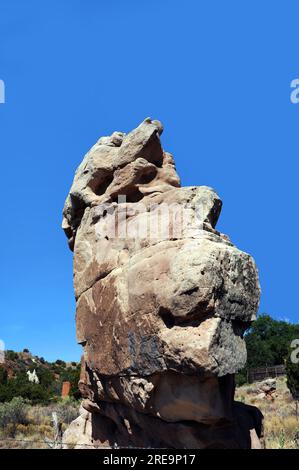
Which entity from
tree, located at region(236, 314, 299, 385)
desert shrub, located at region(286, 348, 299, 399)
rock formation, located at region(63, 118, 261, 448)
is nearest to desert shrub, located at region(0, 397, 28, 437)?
rock formation, located at region(63, 118, 261, 448)

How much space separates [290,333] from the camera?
48.1 m

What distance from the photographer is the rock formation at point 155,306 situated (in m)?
7.48

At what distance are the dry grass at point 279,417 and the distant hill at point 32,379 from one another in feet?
35.2

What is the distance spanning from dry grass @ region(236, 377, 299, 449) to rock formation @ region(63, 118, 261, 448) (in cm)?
236

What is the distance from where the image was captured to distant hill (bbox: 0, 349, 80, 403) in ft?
95.9

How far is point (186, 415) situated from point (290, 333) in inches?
1690

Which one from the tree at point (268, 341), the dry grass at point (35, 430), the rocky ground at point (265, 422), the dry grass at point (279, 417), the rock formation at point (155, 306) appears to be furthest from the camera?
the tree at point (268, 341)

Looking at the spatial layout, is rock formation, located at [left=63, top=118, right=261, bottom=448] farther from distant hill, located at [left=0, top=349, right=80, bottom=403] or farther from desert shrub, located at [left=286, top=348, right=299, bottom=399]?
distant hill, located at [left=0, top=349, right=80, bottom=403]

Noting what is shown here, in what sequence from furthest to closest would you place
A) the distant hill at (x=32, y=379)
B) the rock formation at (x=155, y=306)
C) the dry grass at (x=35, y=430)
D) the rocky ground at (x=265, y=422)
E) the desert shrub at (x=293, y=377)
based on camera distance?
the distant hill at (x=32, y=379), the desert shrub at (x=293, y=377), the dry grass at (x=35, y=430), the rocky ground at (x=265, y=422), the rock formation at (x=155, y=306)

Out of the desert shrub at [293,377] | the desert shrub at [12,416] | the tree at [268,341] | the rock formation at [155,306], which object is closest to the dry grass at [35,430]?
the desert shrub at [12,416]

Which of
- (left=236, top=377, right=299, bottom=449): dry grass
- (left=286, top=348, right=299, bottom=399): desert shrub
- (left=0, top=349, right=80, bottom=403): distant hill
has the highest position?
(left=0, top=349, right=80, bottom=403): distant hill

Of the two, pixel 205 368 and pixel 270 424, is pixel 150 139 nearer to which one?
pixel 205 368

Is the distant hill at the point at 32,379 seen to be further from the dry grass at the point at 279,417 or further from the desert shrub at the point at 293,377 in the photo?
the desert shrub at the point at 293,377
